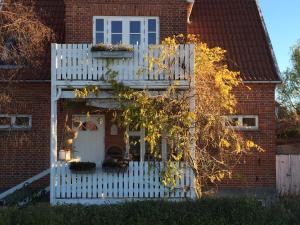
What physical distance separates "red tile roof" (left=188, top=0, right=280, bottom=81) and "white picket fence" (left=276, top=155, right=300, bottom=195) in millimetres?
3383

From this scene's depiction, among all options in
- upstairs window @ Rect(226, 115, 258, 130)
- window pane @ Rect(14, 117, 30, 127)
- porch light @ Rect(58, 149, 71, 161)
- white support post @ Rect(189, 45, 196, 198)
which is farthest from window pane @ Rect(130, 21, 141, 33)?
porch light @ Rect(58, 149, 71, 161)

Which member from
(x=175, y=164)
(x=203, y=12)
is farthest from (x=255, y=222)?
(x=203, y=12)

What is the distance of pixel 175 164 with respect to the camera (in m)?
15.0

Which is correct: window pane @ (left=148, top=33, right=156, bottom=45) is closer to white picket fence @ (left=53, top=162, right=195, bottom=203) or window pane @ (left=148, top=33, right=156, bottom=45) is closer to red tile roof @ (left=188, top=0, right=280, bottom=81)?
red tile roof @ (left=188, top=0, right=280, bottom=81)


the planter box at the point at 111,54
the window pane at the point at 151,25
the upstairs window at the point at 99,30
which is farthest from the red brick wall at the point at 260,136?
the planter box at the point at 111,54

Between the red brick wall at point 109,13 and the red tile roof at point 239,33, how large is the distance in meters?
2.40

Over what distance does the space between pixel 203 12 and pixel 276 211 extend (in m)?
12.1

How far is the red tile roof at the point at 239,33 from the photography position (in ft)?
66.1

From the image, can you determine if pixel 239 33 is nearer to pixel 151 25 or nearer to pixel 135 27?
pixel 151 25

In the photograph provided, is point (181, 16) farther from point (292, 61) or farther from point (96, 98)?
point (292, 61)

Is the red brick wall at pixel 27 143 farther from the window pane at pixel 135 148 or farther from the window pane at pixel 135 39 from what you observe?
the window pane at pixel 135 39

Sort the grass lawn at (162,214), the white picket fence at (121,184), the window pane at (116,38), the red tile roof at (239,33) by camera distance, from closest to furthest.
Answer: the grass lawn at (162,214)
the white picket fence at (121,184)
the window pane at (116,38)
the red tile roof at (239,33)

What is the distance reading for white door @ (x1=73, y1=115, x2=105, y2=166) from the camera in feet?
62.9

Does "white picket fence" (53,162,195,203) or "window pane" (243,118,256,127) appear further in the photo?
"window pane" (243,118,256,127)
